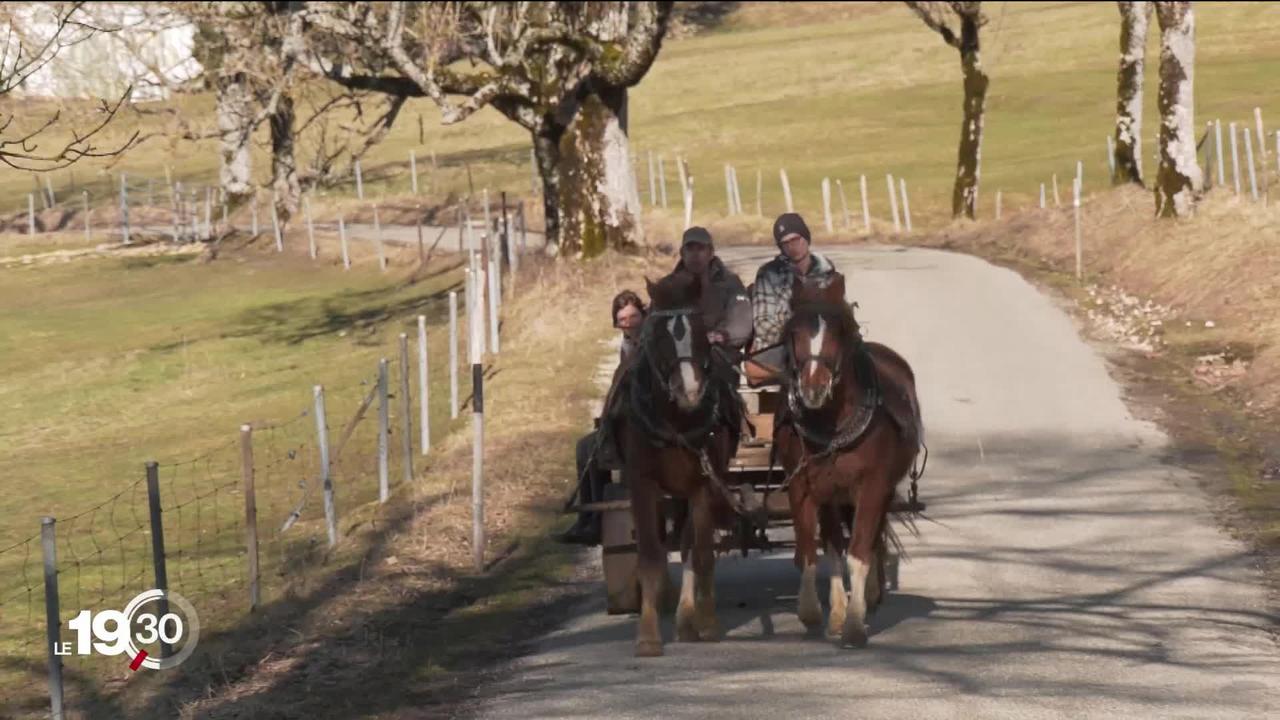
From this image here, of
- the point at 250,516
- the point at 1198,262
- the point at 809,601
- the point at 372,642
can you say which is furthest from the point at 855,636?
the point at 1198,262

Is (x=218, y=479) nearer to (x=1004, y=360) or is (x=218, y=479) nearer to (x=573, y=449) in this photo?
(x=573, y=449)

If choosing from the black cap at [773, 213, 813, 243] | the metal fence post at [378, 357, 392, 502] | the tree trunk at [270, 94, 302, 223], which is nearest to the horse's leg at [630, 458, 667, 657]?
the black cap at [773, 213, 813, 243]

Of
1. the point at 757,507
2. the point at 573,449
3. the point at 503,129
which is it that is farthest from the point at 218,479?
the point at 503,129

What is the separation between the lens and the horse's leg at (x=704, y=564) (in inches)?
482

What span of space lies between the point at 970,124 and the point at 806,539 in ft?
127

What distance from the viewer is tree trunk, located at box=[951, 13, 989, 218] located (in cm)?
4931

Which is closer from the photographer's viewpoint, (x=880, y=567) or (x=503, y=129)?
(x=880, y=567)

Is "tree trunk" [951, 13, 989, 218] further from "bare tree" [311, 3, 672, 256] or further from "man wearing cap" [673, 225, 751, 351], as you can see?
"man wearing cap" [673, 225, 751, 351]

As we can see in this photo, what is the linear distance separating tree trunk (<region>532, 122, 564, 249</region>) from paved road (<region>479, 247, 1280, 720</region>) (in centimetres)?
1205

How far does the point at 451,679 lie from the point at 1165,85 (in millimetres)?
24780

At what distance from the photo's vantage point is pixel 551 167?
34.8 metres

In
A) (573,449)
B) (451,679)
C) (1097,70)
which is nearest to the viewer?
(451,679)

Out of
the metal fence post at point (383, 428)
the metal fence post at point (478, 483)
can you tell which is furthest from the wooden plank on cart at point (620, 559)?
the metal fence post at point (383, 428)

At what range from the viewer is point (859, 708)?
33.2ft
